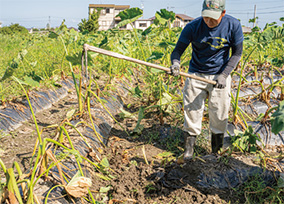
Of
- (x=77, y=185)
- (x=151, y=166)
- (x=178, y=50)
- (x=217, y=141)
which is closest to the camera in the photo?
(x=77, y=185)

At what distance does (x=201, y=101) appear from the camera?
2650 mm

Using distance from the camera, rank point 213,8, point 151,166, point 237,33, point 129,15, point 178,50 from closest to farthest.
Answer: point 213,8, point 237,33, point 151,166, point 178,50, point 129,15

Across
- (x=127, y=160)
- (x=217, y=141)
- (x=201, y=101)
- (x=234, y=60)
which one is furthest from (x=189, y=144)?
(x=234, y=60)

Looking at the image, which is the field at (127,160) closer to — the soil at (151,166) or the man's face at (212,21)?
the soil at (151,166)

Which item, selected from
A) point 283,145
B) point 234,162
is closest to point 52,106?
point 234,162

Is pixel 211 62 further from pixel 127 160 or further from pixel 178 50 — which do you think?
pixel 127 160

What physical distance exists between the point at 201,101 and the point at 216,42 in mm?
554

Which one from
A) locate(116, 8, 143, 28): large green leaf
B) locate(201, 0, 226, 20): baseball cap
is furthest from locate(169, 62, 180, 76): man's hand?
locate(116, 8, 143, 28): large green leaf

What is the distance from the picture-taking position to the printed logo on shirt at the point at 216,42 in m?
2.41

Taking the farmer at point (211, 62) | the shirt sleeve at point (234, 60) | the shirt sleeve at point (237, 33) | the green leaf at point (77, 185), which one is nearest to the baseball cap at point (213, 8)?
the farmer at point (211, 62)

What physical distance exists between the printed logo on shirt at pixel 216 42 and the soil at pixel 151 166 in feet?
3.07

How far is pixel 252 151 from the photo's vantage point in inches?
100

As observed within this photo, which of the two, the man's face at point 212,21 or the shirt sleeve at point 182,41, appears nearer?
the man's face at point 212,21

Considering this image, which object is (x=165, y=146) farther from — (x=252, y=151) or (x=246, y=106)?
(x=246, y=106)
